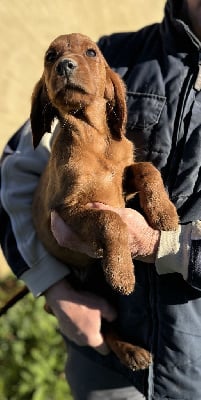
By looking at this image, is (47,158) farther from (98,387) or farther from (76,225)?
(98,387)

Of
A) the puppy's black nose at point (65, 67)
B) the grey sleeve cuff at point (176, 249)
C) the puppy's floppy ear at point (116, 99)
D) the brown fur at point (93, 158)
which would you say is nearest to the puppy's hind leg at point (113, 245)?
the brown fur at point (93, 158)

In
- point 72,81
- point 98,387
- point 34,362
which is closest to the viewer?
point 72,81

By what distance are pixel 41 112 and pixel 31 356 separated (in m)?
2.06

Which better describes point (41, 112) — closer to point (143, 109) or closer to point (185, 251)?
point (143, 109)

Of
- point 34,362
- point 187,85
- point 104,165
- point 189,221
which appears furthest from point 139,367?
point 34,362

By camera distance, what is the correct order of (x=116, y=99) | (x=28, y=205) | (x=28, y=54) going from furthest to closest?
1. (x=28, y=54)
2. (x=28, y=205)
3. (x=116, y=99)

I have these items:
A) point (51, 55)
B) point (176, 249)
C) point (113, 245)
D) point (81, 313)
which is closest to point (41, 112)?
point (51, 55)

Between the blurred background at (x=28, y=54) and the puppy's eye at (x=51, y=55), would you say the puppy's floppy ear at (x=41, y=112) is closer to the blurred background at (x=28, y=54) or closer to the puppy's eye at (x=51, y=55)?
the puppy's eye at (x=51, y=55)

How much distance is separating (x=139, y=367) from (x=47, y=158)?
3.34 feet

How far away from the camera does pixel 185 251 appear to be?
2316 millimetres

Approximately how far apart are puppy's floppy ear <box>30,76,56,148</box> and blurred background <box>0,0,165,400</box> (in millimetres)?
1941

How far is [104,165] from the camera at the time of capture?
239 centimetres

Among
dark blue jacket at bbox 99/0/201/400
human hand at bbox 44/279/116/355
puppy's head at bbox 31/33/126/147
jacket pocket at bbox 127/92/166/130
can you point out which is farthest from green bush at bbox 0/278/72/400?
jacket pocket at bbox 127/92/166/130

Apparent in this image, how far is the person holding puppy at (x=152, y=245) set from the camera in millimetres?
2354
